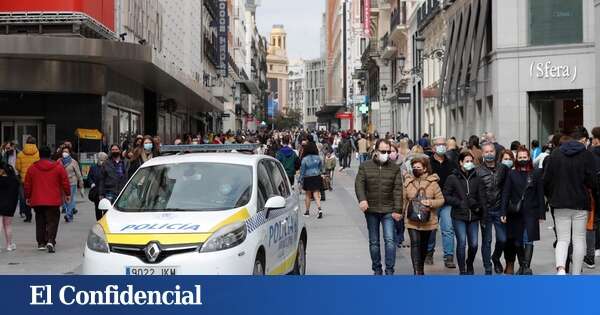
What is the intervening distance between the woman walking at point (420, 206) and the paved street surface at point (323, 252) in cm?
93

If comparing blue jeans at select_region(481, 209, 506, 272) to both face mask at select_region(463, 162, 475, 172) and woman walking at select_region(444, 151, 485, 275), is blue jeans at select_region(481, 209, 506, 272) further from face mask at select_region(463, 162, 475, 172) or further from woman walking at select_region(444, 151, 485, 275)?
face mask at select_region(463, 162, 475, 172)

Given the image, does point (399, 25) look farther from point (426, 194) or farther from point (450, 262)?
point (426, 194)

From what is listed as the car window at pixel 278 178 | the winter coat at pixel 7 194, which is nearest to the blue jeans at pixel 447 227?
the car window at pixel 278 178

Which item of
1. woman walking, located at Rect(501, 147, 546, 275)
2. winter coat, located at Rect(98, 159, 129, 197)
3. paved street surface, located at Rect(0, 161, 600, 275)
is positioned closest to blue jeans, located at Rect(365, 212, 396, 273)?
paved street surface, located at Rect(0, 161, 600, 275)

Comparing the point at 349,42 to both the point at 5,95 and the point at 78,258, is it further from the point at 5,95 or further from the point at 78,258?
the point at 78,258

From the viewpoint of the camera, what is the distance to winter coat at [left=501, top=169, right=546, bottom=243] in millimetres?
11172

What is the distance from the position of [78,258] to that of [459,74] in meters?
26.2

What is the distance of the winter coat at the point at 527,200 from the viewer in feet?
36.7

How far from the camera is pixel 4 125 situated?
29047 millimetres

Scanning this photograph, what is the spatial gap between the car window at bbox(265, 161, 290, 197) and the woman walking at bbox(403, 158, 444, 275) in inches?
60.1

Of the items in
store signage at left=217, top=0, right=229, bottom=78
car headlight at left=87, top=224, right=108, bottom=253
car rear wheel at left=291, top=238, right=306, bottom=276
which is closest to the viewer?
car headlight at left=87, top=224, right=108, bottom=253

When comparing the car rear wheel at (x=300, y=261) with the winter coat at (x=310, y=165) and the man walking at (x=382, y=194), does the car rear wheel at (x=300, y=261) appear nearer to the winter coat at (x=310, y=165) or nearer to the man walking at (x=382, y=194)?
the man walking at (x=382, y=194)

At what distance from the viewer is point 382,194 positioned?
36.7 feet

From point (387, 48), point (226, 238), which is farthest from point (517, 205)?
point (387, 48)
